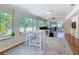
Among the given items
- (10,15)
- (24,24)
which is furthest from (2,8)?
(24,24)

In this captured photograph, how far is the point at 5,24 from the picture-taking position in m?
6.31

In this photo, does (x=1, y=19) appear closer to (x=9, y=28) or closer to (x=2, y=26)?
(x=2, y=26)

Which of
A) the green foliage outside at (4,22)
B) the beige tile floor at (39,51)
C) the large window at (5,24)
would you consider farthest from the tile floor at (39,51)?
the green foliage outside at (4,22)

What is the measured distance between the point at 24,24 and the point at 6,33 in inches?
109

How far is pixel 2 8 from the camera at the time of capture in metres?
5.68

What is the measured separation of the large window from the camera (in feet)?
19.6

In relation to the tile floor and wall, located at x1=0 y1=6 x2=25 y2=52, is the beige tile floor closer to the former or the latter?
the tile floor

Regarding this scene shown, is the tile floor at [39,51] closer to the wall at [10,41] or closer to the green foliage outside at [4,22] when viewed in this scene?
the wall at [10,41]

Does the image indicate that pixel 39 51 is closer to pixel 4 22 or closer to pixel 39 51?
pixel 39 51

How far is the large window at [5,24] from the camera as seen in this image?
19.6ft

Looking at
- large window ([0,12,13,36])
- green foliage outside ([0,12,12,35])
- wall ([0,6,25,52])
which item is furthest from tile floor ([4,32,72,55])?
green foliage outside ([0,12,12,35])

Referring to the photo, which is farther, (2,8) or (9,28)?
(9,28)

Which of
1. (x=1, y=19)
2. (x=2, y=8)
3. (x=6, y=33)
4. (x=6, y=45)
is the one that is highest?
(x=2, y=8)
